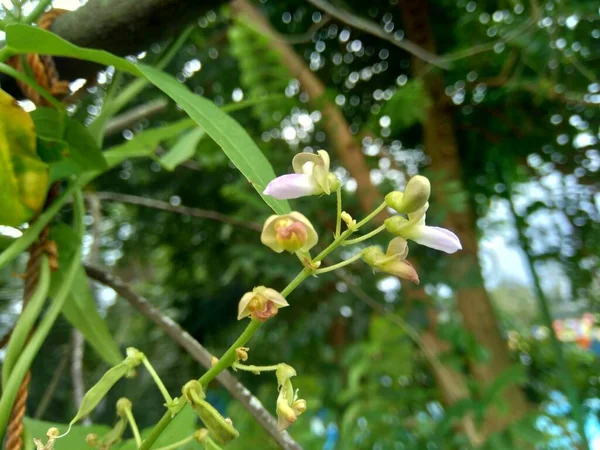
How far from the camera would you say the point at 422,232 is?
12 centimetres

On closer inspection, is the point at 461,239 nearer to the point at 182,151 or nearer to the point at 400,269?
the point at 182,151

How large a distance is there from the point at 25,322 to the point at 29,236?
0.04 metres

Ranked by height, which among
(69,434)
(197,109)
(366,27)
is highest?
(366,27)

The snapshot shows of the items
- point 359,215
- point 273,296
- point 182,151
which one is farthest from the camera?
point 359,215

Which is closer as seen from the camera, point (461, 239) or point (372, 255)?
point (372, 255)

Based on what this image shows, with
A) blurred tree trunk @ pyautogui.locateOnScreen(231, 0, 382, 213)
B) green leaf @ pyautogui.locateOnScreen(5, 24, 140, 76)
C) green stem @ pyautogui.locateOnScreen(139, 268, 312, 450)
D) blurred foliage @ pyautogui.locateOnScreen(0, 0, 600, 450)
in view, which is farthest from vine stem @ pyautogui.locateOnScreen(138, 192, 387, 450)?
blurred tree trunk @ pyautogui.locateOnScreen(231, 0, 382, 213)

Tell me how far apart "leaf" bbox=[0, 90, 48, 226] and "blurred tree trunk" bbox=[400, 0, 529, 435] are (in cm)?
45

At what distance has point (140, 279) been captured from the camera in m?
1.03

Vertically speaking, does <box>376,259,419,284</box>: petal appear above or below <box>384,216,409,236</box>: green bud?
below

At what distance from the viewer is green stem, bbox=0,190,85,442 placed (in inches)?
6.6

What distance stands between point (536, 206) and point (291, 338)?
1.30 ft

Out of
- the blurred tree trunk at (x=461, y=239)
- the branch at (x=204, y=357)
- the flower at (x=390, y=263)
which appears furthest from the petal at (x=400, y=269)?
the blurred tree trunk at (x=461, y=239)

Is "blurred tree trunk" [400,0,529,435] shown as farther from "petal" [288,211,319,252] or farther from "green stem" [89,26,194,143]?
"petal" [288,211,319,252]

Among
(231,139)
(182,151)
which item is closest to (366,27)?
(182,151)
